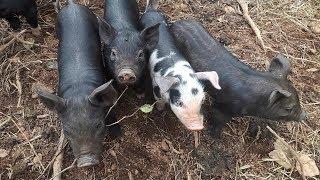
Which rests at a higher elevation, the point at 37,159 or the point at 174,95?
the point at 174,95

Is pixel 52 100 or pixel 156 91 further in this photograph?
pixel 156 91

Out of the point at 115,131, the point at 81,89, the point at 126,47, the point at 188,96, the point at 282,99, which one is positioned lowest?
the point at 115,131

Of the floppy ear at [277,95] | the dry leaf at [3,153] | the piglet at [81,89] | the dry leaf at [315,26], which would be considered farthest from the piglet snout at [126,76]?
the dry leaf at [315,26]

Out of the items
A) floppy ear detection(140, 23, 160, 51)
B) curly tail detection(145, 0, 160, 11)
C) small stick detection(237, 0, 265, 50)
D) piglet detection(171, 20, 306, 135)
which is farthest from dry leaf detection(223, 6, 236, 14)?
floppy ear detection(140, 23, 160, 51)

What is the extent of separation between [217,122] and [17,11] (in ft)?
8.41

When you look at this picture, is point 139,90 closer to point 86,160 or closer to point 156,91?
point 156,91

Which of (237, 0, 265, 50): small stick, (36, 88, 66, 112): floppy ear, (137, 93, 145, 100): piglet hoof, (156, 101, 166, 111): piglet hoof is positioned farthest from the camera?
(237, 0, 265, 50): small stick

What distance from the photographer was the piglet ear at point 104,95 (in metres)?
3.62

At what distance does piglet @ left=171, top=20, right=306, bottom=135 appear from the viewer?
4227 mm

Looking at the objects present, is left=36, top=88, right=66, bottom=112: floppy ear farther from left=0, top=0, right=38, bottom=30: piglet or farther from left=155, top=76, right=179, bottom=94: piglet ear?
left=0, top=0, right=38, bottom=30: piglet

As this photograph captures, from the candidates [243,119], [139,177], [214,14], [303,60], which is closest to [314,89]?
[303,60]

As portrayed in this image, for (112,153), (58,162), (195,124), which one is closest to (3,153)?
(58,162)

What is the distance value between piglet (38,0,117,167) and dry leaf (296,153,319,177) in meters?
1.94

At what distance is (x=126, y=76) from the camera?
4016 millimetres
